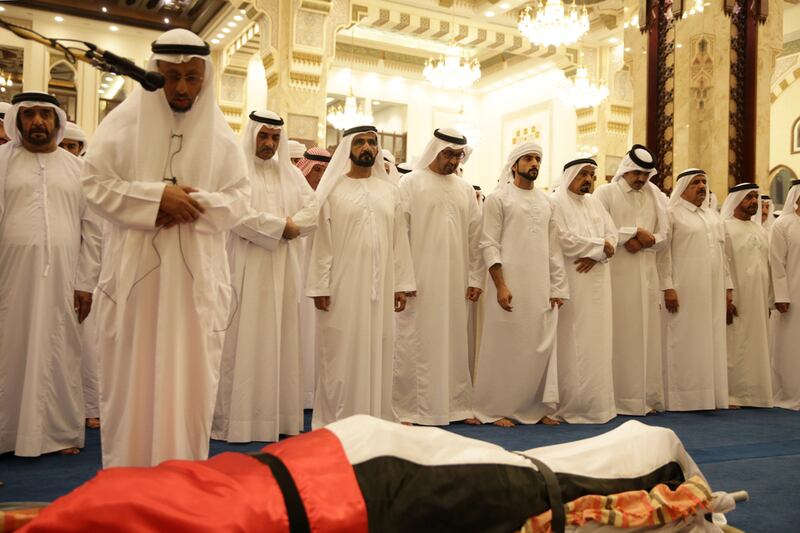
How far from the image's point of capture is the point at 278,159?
425 cm

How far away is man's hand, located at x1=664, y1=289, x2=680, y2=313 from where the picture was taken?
536cm

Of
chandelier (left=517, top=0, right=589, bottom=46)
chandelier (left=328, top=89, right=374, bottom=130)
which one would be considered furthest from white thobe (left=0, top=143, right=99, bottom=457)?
chandelier (left=328, top=89, right=374, bottom=130)

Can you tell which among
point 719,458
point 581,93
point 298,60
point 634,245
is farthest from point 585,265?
point 581,93

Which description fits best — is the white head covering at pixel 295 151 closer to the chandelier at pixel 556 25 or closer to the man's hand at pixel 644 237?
the man's hand at pixel 644 237

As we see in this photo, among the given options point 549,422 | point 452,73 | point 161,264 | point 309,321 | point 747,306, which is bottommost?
point 549,422

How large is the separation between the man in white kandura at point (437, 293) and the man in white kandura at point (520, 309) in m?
0.13

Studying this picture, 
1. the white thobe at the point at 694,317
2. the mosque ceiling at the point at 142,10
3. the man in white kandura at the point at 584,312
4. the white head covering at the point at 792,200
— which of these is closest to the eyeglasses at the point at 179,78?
the man in white kandura at the point at 584,312

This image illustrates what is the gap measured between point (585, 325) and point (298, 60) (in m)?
7.46

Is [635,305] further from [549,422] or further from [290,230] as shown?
[290,230]

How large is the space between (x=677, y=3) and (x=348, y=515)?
755 cm

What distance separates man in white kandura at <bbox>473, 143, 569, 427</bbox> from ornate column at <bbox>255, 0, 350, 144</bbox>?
6.68 metres

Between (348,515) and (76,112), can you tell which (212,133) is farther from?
(76,112)

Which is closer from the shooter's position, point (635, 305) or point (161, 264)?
point (161, 264)

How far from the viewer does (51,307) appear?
3.68m
